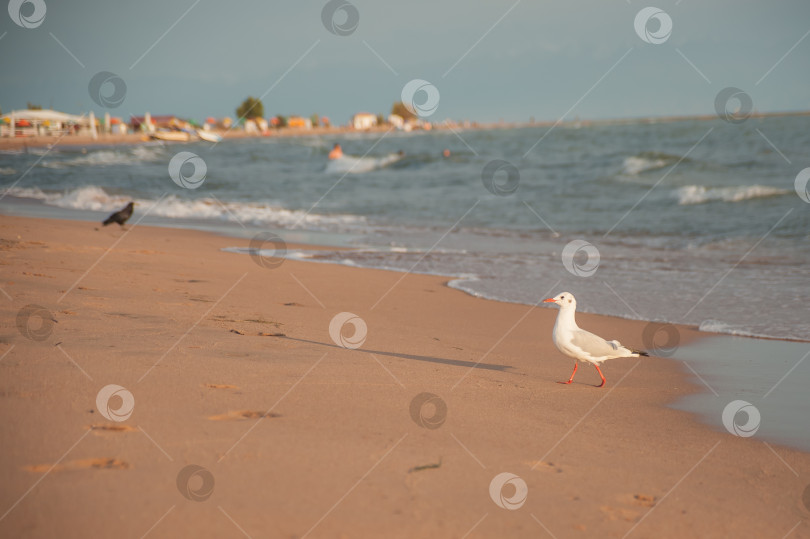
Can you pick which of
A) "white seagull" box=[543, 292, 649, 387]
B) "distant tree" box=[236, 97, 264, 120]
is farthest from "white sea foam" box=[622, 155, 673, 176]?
"distant tree" box=[236, 97, 264, 120]

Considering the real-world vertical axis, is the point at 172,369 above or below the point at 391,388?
below

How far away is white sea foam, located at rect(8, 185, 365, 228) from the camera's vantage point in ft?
61.1

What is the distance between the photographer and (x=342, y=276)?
985cm

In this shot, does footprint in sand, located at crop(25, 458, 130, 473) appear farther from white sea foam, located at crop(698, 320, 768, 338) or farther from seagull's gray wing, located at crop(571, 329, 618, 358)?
white sea foam, located at crop(698, 320, 768, 338)

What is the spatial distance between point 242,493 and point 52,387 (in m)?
1.59

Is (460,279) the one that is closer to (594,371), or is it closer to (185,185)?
→ (594,371)

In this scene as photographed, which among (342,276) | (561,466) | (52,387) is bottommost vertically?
(52,387)

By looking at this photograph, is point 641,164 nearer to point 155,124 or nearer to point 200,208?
point 200,208

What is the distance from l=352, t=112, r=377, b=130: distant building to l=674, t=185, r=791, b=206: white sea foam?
154m

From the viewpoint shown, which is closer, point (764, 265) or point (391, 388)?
point (391, 388)

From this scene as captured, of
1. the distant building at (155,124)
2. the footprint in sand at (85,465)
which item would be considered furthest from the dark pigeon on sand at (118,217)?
the distant building at (155,124)

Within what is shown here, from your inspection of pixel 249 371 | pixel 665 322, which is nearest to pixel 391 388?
pixel 249 371

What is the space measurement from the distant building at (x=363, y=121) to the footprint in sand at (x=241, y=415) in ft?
556

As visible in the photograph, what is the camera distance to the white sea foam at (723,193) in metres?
19.2
